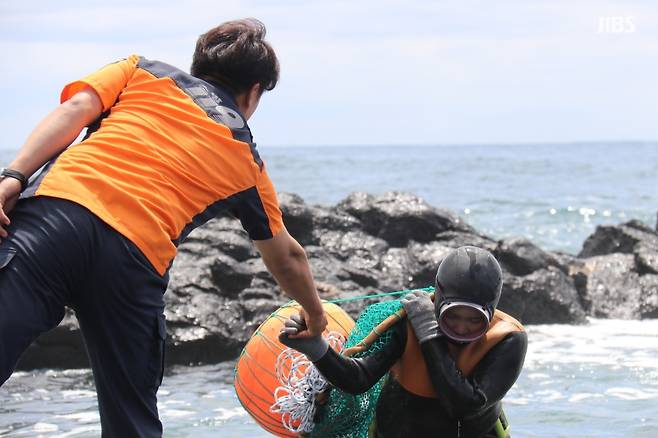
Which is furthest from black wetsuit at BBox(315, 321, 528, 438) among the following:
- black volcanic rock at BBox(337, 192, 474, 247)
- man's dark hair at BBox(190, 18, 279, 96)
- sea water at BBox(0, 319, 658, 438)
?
black volcanic rock at BBox(337, 192, 474, 247)

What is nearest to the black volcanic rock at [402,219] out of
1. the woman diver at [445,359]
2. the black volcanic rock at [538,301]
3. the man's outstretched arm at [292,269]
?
the black volcanic rock at [538,301]

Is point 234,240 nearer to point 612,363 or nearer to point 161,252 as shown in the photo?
point 612,363

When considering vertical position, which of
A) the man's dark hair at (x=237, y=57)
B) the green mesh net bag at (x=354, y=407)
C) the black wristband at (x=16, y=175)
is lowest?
the green mesh net bag at (x=354, y=407)

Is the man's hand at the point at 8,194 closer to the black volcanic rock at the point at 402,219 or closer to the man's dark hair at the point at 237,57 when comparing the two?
the man's dark hair at the point at 237,57

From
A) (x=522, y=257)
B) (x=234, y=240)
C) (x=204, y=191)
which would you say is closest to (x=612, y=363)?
(x=522, y=257)

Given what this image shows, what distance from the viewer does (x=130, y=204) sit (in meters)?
3.34

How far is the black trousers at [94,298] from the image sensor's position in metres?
3.23

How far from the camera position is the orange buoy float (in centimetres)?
455

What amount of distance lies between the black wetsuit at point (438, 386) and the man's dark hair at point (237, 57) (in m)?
0.99

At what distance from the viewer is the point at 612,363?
9250mm

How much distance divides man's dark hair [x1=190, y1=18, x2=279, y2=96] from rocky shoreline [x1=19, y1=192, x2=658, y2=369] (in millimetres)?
5385

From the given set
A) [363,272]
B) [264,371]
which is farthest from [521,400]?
[264,371]

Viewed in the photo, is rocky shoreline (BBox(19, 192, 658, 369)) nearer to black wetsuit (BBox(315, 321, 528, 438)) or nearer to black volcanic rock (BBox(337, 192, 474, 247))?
black volcanic rock (BBox(337, 192, 474, 247))

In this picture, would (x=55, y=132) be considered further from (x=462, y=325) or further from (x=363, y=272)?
(x=363, y=272)
